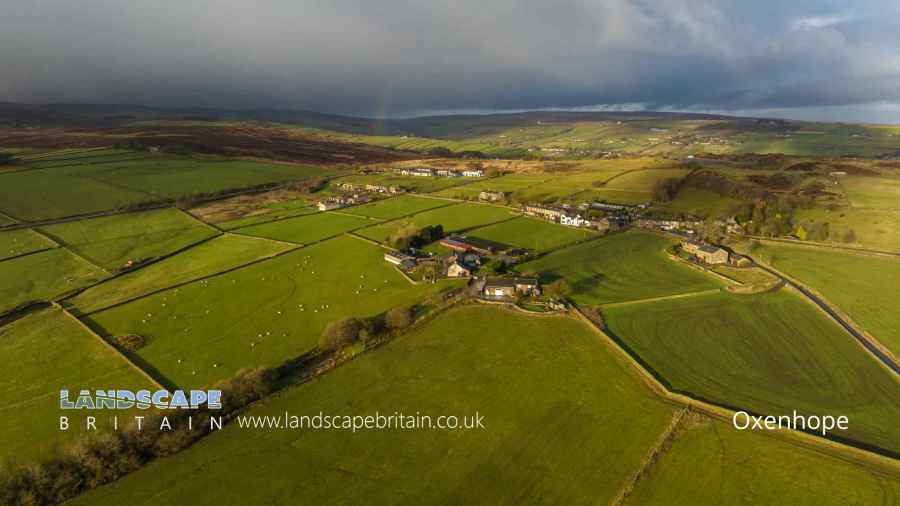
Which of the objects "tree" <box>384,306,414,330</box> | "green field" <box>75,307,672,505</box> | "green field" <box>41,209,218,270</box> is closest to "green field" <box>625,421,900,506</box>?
"green field" <box>75,307,672,505</box>

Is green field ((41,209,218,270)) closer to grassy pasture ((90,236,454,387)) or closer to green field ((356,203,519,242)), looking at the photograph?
grassy pasture ((90,236,454,387))

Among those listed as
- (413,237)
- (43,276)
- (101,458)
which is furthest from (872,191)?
(43,276)

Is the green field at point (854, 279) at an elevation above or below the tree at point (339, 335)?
above

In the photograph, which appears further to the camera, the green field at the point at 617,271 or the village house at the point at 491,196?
the village house at the point at 491,196

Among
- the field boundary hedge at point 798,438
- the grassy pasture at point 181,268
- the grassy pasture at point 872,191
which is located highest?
the grassy pasture at point 872,191

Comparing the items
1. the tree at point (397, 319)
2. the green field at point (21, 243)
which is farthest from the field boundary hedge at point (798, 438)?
the green field at point (21, 243)

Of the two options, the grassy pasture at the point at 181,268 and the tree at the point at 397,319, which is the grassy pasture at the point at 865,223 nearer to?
the tree at the point at 397,319

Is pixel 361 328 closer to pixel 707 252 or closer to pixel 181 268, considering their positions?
pixel 181 268
